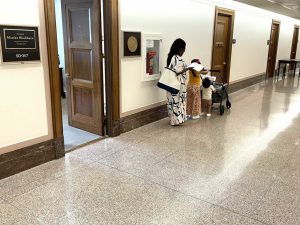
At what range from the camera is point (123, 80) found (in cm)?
436

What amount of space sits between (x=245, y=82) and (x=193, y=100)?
4365 mm

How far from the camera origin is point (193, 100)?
530cm

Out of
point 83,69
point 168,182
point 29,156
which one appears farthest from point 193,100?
point 29,156

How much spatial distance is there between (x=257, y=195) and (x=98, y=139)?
2.37m

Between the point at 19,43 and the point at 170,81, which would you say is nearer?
the point at 19,43

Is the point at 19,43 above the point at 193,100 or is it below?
above

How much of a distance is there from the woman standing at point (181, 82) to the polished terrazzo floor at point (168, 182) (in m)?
0.27

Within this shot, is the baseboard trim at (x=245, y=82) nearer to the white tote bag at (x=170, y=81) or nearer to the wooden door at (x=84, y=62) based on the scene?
the white tote bag at (x=170, y=81)

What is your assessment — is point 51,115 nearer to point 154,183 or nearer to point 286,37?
point 154,183

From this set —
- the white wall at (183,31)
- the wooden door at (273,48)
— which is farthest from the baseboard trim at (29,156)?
the wooden door at (273,48)

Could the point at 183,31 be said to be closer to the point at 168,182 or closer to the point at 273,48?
the point at 168,182

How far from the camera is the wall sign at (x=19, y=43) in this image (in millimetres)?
2812

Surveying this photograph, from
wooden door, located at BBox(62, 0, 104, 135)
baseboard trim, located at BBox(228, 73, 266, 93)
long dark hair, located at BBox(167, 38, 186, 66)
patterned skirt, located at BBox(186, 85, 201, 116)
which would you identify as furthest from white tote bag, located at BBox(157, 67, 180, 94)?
baseboard trim, located at BBox(228, 73, 266, 93)

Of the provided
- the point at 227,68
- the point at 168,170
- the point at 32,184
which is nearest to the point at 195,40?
the point at 227,68
